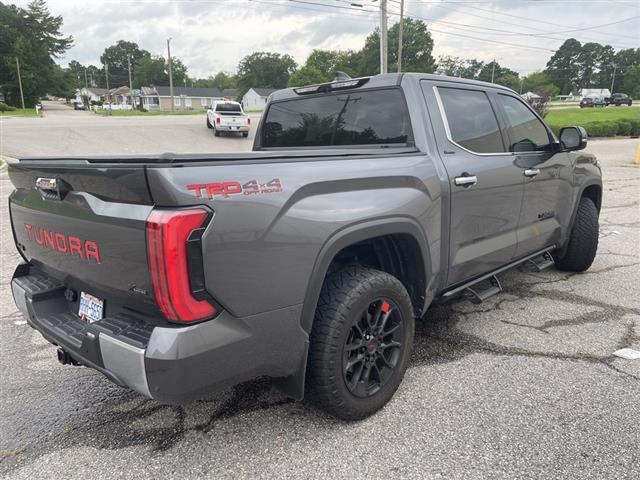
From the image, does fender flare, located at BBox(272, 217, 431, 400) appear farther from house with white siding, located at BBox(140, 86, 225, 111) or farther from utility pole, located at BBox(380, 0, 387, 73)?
house with white siding, located at BBox(140, 86, 225, 111)

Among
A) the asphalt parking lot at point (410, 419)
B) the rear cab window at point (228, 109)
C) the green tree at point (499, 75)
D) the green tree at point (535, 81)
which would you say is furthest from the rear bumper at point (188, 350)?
the green tree at point (535, 81)

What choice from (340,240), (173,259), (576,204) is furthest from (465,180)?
(576,204)

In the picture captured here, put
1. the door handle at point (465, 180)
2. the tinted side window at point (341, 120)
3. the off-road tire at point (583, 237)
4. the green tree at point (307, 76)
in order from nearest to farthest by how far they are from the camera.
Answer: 1. the door handle at point (465, 180)
2. the tinted side window at point (341, 120)
3. the off-road tire at point (583, 237)
4. the green tree at point (307, 76)

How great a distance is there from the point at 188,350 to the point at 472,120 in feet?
8.51

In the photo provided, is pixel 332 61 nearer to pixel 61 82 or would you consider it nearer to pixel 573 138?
pixel 61 82

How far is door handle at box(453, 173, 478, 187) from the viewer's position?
9.90 ft

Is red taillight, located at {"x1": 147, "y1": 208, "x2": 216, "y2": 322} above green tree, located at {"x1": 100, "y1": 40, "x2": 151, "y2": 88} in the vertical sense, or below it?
below

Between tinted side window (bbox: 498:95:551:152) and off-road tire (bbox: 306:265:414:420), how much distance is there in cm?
194

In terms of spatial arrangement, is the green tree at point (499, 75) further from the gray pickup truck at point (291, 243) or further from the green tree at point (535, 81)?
the gray pickup truck at point (291, 243)

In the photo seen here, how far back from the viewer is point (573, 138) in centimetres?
416

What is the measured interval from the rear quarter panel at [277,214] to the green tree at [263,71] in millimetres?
109082

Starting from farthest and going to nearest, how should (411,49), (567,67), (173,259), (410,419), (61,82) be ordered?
(567,67)
(411,49)
(61,82)
(410,419)
(173,259)

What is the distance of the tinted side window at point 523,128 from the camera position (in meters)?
3.78

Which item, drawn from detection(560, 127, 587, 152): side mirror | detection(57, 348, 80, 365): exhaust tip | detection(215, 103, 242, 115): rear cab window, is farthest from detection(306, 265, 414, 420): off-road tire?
detection(215, 103, 242, 115): rear cab window
